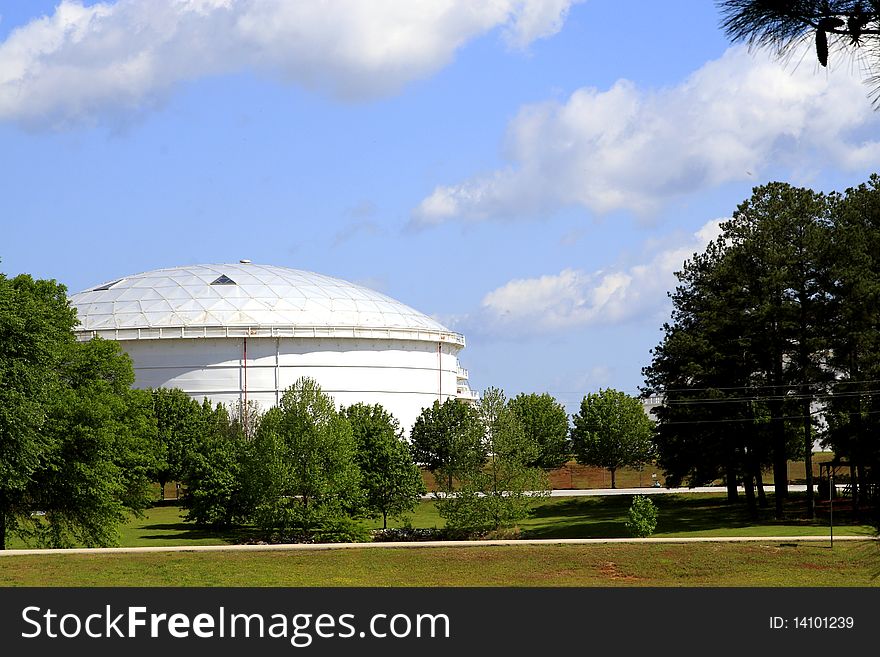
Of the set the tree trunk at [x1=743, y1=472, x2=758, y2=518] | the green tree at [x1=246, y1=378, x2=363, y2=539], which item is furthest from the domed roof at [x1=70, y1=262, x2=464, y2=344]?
the tree trunk at [x1=743, y1=472, x2=758, y2=518]

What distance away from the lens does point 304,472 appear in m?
40.8

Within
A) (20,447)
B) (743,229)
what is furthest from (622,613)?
(743,229)

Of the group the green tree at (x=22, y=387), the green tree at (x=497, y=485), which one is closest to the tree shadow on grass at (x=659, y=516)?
the green tree at (x=497, y=485)

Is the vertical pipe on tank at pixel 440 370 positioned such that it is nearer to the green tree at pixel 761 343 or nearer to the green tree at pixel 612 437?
the green tree at pixel 612 437

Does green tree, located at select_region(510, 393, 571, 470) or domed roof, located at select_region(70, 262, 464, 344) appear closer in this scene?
green tree, located at select_region(510, 393, 571, 470)

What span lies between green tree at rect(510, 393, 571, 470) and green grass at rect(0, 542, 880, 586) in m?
36.1

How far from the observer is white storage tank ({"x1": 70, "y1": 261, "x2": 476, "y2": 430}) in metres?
73.2

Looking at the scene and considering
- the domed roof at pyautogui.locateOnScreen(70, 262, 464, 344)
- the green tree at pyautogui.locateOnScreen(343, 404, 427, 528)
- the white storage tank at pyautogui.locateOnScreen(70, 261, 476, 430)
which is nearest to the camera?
the green tree at pyautogui.locateOnScreen(343, 404, 427, 528)

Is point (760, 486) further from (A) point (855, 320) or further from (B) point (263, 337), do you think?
(B) point (263, 337)

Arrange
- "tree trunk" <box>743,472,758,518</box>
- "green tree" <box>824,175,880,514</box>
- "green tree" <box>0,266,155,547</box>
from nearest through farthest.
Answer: "green tree" <box>0,266,155,547</box> < "green tree" <box>824,175,880,514</box> < "tree trunk" <box>743,472,758,518</box>

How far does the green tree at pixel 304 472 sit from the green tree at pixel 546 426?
25929mm

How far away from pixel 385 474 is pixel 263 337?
87.0 feet

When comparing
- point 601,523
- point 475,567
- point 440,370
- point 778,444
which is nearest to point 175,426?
point 440,370

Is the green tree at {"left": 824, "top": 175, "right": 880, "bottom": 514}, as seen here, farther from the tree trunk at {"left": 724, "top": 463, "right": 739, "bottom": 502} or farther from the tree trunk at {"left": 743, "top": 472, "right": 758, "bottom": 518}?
the tree trunk at {"left": 724, "top": 463, "right": 739, "bottom": 502}
